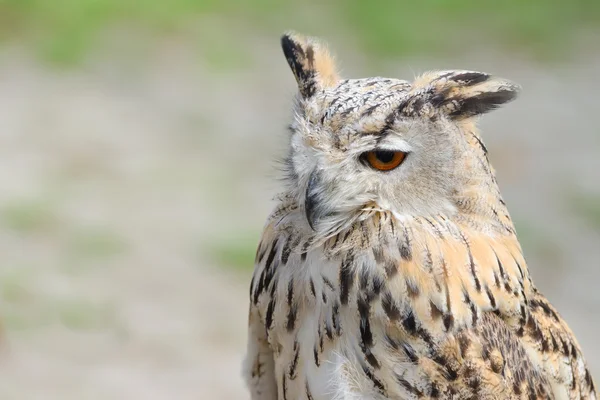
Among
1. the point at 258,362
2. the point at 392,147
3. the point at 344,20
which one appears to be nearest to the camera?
the point at 392,147

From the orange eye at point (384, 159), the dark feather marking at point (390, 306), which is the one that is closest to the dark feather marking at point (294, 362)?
the dark feather marking at point (390, 306)

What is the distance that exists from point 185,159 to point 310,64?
2514 mm

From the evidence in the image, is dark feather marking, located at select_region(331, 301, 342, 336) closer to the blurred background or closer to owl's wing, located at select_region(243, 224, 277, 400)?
owl's wing, located at select_region(243, 224, 277, 400)

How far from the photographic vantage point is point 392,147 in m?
1.55

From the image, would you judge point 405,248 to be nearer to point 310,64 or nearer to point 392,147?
point 392,147

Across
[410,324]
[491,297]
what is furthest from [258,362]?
[491,297]

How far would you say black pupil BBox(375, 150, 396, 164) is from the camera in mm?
1564

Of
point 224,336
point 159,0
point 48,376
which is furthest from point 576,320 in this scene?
point 159,0

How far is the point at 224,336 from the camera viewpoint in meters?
3.34

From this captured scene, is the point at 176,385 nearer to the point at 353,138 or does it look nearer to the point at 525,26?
the point at 353,138

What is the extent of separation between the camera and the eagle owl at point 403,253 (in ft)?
5.19

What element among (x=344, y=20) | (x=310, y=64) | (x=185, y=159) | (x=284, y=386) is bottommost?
(x=284, y=386)

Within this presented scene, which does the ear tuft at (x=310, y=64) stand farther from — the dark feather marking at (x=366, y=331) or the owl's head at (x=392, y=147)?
the dark feather marking at (x=366, y=331)

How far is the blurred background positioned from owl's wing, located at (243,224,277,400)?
74 centimetres
